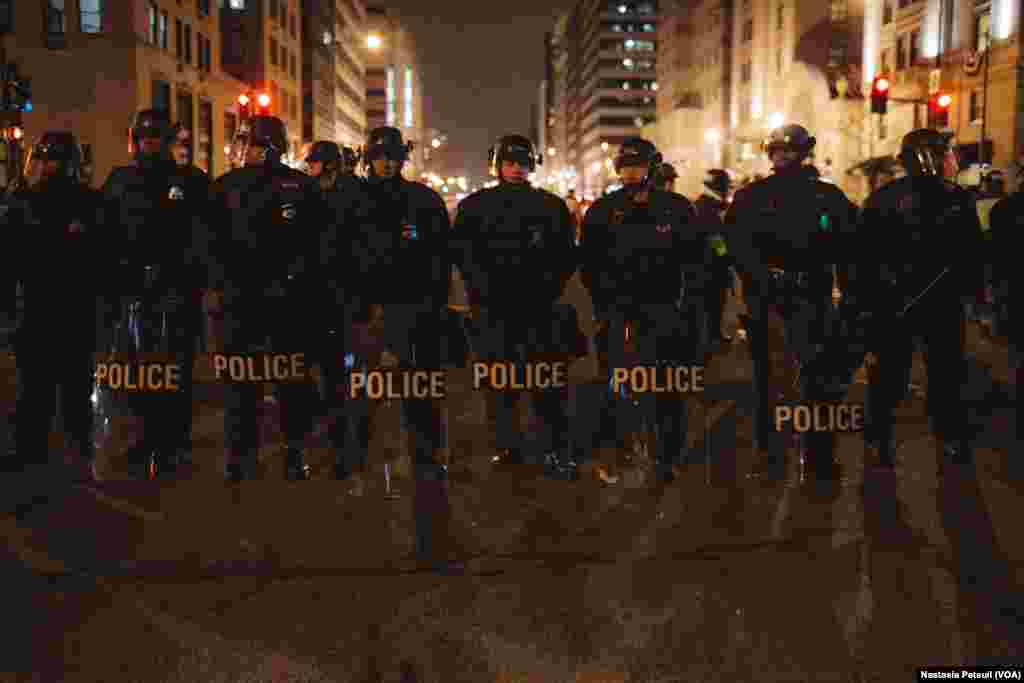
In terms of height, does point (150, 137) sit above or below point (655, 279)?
above

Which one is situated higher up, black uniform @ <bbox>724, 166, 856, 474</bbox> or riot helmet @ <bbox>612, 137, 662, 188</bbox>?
riot helmet @ <bbox>612, 137, 662, 188</bbox>

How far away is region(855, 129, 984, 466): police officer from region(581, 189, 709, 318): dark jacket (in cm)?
121

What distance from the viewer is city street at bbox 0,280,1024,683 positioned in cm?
391

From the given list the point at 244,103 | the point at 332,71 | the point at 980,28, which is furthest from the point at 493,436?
the point at 332,71

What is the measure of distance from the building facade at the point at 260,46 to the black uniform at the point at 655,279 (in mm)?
58527

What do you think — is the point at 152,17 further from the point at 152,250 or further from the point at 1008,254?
the point at 1008,254

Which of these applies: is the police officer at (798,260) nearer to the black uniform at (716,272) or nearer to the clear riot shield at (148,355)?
the clear riot shield at (148,355)

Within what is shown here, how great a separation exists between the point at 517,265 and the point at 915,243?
2.68m

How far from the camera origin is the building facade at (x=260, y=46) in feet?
221

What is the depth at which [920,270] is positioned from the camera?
6.88m

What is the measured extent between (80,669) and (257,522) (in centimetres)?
193

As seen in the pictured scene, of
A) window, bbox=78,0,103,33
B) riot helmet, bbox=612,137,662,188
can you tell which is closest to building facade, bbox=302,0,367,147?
window, bbox=78,0,103,33

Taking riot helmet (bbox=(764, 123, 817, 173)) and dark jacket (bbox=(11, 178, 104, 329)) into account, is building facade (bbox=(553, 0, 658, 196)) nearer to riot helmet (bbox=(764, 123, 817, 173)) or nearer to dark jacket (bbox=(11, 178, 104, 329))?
riot helmet (bbox=(764, 123, 817, 173))

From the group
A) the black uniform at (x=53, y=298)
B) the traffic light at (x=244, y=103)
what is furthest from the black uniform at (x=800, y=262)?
the traffic light at (x=244, y=103)
